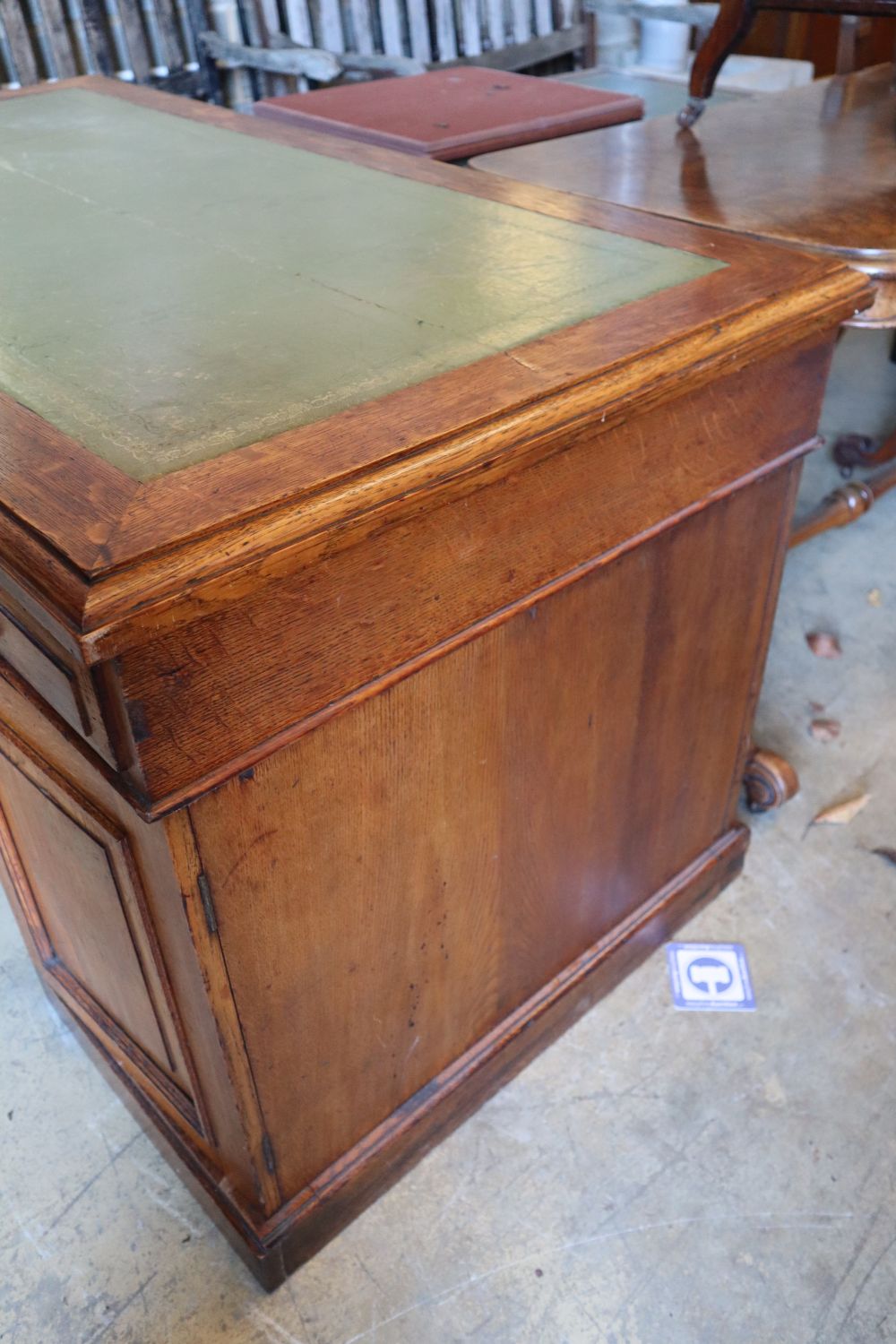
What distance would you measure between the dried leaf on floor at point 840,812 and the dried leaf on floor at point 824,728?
157 millimetres

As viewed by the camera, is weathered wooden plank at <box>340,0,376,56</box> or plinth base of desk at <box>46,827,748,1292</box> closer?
plinth base of desk at <box>46,827,748,1292</box>

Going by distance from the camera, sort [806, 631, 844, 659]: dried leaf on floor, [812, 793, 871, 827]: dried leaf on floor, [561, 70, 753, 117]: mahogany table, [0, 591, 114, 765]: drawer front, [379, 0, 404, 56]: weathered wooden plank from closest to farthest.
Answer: [0, 591, 114, 765]: drawer front, [812, 793, 871, 827]: dried leaf on floor, [806, 631, 844, 659]: dried leaf on floor, [561, 70, 753, 117]: mahogany table, [379, 0, 404, 56]: weathered wooden plank

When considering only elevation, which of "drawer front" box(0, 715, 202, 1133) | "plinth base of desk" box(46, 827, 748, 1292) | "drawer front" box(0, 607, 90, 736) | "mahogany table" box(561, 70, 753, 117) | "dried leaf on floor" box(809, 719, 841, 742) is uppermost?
"mahogany table" box(561, 70, 753, 117)

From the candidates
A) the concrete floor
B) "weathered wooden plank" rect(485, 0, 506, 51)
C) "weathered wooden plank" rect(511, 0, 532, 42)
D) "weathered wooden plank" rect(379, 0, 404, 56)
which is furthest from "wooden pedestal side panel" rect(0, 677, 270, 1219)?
"weathered wooden plank" rect(511, 0, 532, 42)

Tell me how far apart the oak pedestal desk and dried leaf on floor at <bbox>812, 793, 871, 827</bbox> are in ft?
1.26

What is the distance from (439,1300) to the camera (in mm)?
1198

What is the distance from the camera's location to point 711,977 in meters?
1.55

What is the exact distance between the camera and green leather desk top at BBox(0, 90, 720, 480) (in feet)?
2.76

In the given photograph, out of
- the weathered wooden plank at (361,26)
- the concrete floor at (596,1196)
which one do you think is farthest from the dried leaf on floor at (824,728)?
the weathered wooden plank at (361,26)

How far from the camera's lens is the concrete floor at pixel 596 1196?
3.88 ft

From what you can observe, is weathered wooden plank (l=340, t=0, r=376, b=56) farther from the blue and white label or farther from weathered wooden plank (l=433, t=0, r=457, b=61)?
the blue and white label

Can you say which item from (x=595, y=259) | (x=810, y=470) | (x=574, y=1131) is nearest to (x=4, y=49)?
(x=810, y=470)

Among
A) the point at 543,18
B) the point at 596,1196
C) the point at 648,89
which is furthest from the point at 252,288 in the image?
the point at 543,18

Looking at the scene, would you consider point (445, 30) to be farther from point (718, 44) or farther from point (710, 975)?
point (710, 975)
